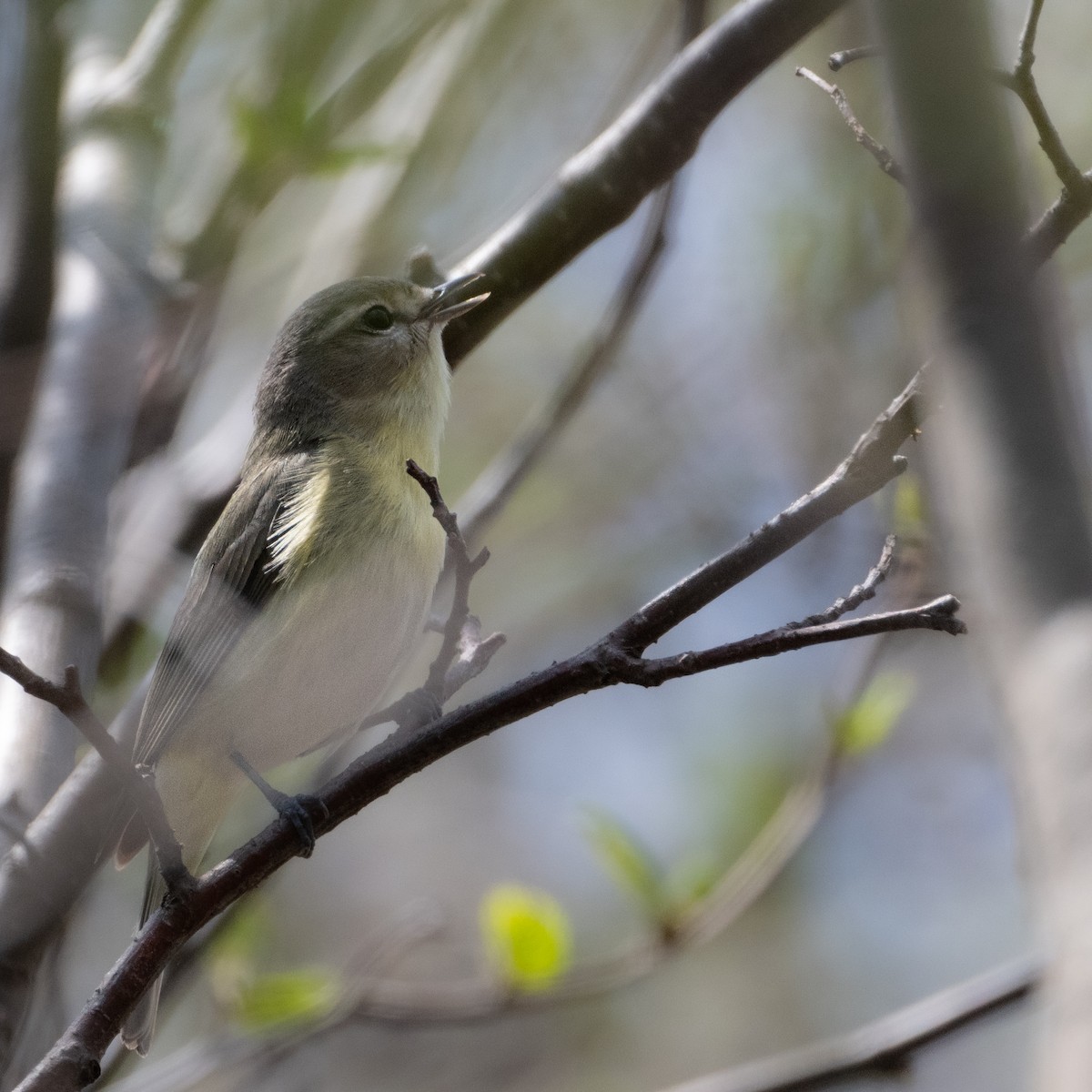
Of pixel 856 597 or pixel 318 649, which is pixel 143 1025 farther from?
pixel 856 597

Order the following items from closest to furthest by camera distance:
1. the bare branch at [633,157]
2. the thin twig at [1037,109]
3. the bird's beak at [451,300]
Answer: the thin twig at [1037,109], the bare branch at [633,157], the bird's beak at [451,300]

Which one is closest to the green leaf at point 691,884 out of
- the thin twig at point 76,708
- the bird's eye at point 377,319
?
the bird's eye at point 377,319

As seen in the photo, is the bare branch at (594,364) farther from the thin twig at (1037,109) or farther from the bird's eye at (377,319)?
the thin twig at (1037,109)

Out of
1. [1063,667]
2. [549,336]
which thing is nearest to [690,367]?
[549,336]

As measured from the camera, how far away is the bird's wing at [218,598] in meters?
3.40

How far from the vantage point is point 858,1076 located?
2852 millimetres

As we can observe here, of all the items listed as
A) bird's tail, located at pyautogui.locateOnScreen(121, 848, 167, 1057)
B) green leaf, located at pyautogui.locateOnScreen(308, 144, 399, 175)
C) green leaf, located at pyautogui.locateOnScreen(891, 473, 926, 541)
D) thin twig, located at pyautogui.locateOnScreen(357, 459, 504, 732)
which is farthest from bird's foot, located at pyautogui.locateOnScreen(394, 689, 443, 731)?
green leaf, located at pyautogui.locateOnScreen(308, 144, 399, 175)

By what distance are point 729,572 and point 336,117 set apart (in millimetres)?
2782

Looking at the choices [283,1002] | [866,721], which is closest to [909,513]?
[866,721]

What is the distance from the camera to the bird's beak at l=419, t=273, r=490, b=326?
12.0ft

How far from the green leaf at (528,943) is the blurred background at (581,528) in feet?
0.32

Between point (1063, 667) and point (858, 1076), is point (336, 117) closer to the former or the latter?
point (858, 1076)

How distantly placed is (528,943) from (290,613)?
1204 mm

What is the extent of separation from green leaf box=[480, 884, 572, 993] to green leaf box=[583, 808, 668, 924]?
24 centimetres
